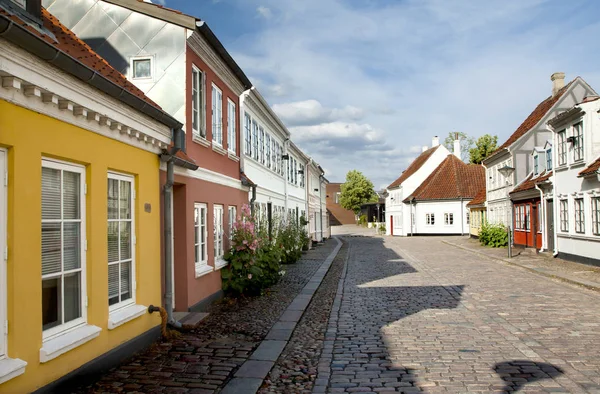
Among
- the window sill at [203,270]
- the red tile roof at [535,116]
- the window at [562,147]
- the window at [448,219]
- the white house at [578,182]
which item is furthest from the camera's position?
the window at [448,219]

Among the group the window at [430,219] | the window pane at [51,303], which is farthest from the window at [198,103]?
the window at [430,219]

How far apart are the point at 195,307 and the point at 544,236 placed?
60.5 feet

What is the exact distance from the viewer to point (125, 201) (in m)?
6.84

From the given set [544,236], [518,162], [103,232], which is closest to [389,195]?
[518,162]

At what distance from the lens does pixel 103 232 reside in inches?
237

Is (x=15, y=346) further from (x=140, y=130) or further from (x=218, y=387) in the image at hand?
(x=140, y=130)

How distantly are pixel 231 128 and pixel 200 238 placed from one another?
11.7 feet

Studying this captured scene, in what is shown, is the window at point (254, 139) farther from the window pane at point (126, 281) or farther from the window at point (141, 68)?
the window pane at point (126, 281)

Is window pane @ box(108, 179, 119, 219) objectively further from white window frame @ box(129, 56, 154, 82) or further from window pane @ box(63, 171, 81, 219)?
white window frame @ box(129, 56, 154, 82)

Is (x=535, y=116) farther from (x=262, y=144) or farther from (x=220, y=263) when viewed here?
(x=220, y=263)

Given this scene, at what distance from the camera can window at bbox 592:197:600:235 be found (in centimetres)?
1713

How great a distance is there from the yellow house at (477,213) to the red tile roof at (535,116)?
24.4 feet

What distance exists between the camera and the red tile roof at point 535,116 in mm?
27919

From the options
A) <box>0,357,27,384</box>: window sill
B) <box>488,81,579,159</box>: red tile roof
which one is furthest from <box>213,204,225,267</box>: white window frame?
<box>488,81,579,159</box>: red tile roof
